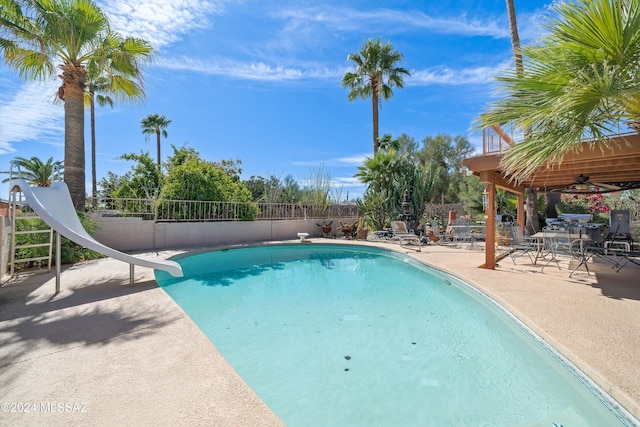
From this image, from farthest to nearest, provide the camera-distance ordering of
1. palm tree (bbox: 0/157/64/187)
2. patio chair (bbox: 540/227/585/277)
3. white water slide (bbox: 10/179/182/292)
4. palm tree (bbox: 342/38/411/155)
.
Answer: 1. palm tree (bbox: 0/157/64/187)
2. palm tree (bbox: 342/38/411/155)
3. patio chair (bbox: 540/227/585/277)
4. white water slide (bbox: 10/179/182/292)

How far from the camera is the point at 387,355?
Result: 3432mm

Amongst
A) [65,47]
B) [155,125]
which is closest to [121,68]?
[65,47]

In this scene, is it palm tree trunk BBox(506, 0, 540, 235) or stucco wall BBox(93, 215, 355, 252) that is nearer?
palm tree trunk BBox(506, 0, 540, 235)

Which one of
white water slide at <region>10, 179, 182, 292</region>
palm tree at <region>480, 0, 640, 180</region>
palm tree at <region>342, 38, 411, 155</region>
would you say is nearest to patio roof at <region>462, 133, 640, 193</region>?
palm tree at <region>480, 0, 640, 180</region>

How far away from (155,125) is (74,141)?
791 inches

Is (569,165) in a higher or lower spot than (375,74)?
lower

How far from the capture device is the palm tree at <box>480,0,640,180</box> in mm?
3006

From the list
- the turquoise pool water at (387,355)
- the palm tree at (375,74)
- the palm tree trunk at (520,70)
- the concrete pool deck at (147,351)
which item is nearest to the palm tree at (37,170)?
the concrete pool deck at (147,351)

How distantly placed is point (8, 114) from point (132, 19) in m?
5.31

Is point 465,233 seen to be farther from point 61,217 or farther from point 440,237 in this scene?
point 61,217

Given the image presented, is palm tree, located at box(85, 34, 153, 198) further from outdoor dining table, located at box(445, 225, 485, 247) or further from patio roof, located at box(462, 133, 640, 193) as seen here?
outdoor dining table, located at box(445, 225, 485, 247)

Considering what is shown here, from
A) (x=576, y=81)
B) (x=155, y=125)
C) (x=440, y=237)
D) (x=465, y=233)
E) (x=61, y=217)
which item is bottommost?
(x=440, y=237)

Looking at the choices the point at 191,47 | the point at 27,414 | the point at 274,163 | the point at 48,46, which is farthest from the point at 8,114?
the point at 27,414

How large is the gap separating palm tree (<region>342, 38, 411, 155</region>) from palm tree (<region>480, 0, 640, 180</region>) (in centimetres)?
1227
